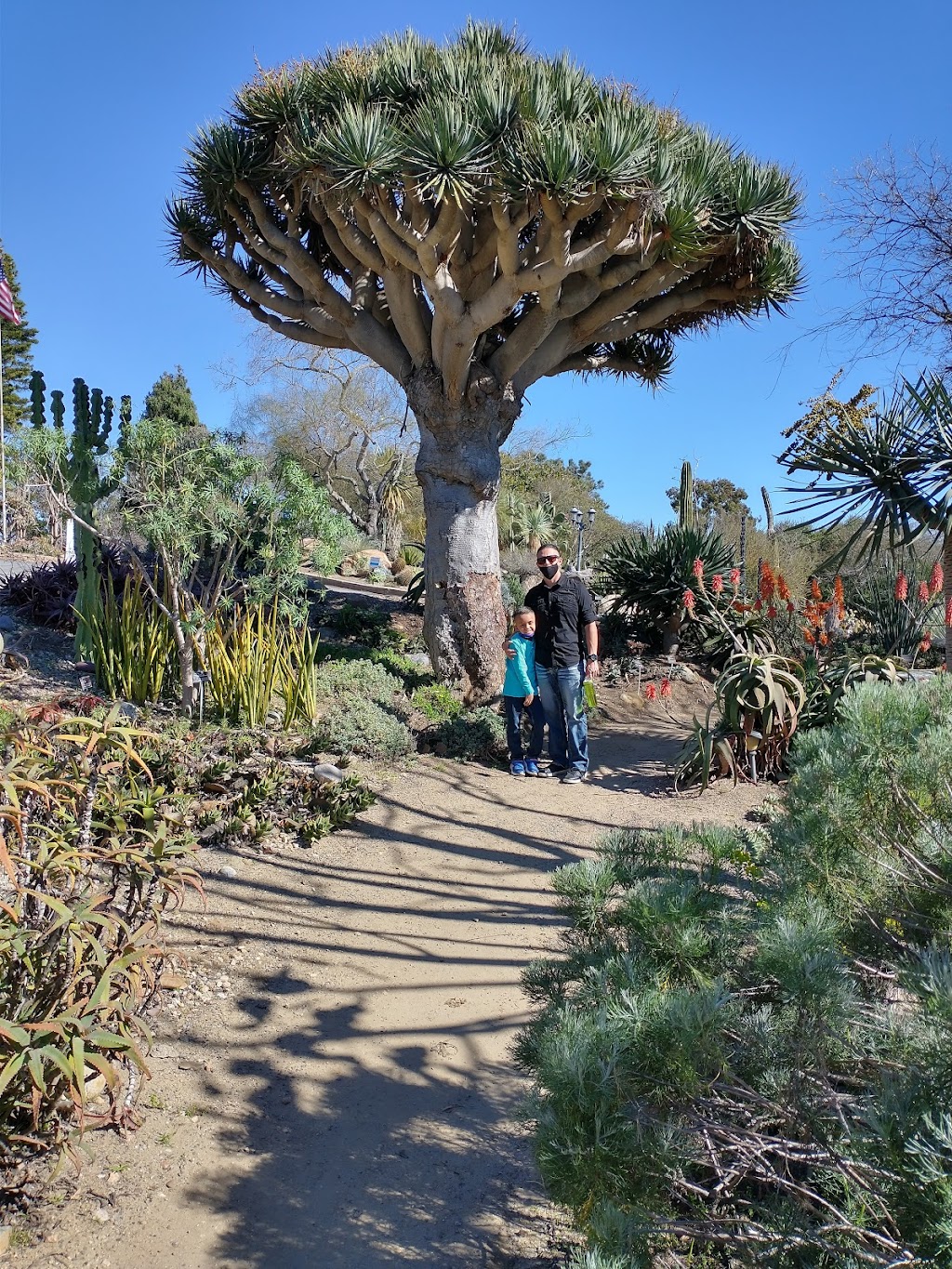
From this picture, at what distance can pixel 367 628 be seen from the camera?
433 inches

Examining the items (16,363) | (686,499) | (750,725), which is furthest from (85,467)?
(16,363)

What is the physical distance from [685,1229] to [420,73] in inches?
364

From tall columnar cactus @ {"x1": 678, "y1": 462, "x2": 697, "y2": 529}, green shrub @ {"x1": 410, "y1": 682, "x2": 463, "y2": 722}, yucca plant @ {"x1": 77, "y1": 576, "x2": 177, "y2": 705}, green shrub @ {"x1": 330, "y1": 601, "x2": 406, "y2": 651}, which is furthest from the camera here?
tall columnar cactus @ {"x1": 678, "y1": 462, "x2": 697, "y2": 529}

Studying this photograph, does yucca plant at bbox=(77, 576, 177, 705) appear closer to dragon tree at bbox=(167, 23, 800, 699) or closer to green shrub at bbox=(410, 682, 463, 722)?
green shrub at bbox=(410, 682, 463, 722)

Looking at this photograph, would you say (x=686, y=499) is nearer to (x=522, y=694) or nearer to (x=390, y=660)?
(x=390, y=660)

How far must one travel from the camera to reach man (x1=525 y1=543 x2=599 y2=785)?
750cm

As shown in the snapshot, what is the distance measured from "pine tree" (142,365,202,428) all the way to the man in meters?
35.7

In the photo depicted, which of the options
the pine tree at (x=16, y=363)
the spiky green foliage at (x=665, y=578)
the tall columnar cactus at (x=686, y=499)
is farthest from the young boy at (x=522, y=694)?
the pine tree at (x=16, y=363)

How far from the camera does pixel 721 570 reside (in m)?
11.6

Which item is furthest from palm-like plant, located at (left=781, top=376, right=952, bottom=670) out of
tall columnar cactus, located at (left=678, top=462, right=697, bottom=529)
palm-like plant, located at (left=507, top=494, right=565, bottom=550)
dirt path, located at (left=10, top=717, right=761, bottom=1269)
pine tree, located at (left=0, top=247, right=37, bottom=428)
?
pine tree, located at (left=0, top=247, right=37, bottom=428)

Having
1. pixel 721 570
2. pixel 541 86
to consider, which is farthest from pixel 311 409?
pixel 541 86

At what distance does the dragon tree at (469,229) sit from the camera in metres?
7.73

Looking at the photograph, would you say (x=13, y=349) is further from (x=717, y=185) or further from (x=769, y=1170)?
(x=769, y=1170)

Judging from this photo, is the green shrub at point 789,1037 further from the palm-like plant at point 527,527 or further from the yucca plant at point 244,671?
the palm-like plant at point 527,527
